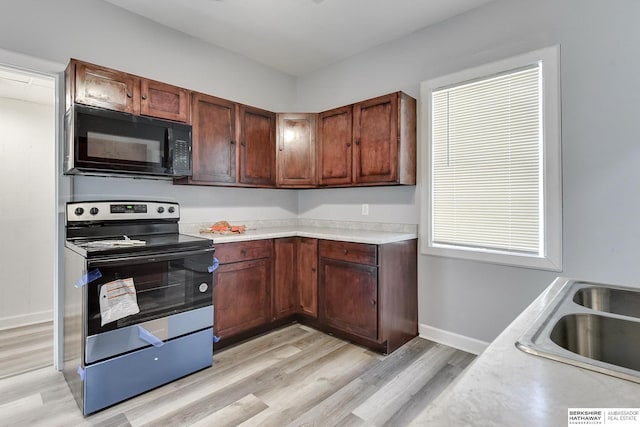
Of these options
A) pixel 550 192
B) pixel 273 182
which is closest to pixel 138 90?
pixel 273 182

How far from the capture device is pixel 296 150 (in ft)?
11.3

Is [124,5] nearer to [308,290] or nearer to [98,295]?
[98,295]

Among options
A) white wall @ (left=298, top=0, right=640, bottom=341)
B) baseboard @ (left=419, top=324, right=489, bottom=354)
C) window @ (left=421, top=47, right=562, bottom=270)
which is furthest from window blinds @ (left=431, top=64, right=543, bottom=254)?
baseboard @ (left=419, top=324, right=489, bottom=354)

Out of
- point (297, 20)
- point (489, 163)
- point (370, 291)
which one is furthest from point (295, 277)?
point (297, 20)

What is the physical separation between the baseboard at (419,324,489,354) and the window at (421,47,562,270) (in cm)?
68

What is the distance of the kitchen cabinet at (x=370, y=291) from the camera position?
2.57m

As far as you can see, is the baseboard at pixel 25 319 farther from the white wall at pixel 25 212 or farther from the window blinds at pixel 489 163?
the window blinds at pixel 489 163

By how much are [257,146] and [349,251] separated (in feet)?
4.72

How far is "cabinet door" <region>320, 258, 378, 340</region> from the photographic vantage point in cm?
259

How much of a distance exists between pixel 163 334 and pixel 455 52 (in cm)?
311

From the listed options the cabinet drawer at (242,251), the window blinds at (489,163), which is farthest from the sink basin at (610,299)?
the cabinet drawer at (242,251)

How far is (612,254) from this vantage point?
2006mm

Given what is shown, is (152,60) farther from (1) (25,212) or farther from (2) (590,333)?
(2) (590,333)

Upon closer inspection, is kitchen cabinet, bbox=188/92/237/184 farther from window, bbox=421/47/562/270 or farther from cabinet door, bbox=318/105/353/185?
window, bbox=421/47/562/270
